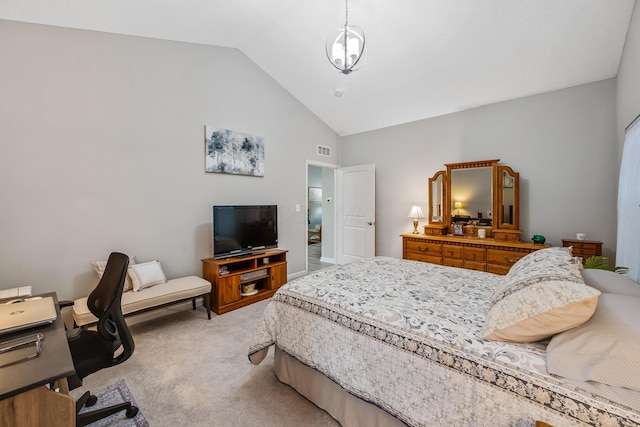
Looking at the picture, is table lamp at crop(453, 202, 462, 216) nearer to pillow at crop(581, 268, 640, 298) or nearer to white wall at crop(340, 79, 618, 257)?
white wall at crop(340, 79, 618, 257)

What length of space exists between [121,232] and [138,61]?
1.92 metres

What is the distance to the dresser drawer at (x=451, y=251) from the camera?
12.7ft

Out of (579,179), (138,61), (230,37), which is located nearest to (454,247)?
(579,179)

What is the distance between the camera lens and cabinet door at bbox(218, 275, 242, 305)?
3.28 metres

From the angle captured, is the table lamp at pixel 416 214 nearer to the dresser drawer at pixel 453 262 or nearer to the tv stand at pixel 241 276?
the dresser drawer at pixel 453 262

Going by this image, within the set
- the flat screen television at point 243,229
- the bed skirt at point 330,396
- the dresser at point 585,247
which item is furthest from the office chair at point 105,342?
the dresser at point 585,247

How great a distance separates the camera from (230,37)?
352cm

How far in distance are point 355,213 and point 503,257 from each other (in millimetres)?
2630

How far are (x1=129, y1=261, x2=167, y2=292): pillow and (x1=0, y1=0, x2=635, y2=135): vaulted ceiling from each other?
97.1 inches

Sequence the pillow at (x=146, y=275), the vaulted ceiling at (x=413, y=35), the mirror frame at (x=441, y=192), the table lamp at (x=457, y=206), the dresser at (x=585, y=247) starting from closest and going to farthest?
the vaulted ceiling at (x=413, y=35) < the pillow at (x=146, y=275) < the dresser at (x=585, y=247) < the table lamp at (x=457, y=206) < the mirror frame at (x=441, y=192)

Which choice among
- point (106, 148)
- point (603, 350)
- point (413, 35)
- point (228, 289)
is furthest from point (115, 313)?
point (413, 35)

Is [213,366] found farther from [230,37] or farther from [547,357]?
[230,37]

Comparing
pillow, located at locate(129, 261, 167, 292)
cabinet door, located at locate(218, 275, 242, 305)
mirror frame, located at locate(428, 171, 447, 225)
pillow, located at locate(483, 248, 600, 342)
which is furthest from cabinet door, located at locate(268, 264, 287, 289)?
pillow, located at locate(483, 248, 600, 342)

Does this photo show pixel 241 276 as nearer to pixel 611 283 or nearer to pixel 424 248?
pixel 424 248
